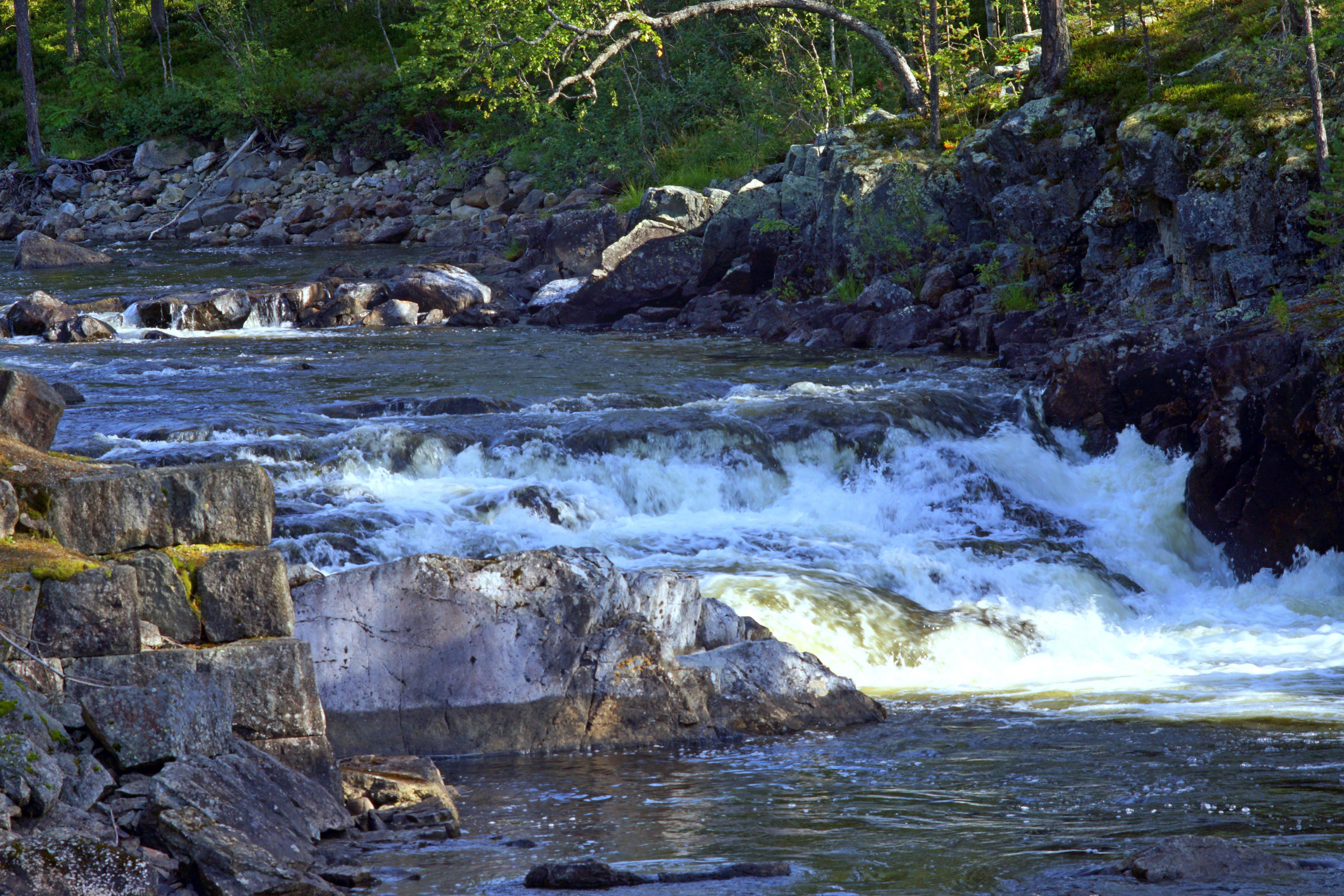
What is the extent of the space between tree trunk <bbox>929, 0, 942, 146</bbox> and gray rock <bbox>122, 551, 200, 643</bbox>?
18.8 m

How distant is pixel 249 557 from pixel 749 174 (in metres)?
21.6

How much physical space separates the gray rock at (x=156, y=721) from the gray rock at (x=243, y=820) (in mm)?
77

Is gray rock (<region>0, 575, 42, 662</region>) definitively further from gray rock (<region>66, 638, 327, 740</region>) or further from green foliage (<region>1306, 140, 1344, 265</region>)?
green foliage (<region>1306, 140, 1344, 265</region>)

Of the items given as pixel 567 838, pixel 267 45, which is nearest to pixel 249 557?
pixel 567 838

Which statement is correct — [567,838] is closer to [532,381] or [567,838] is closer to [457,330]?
[532,381]

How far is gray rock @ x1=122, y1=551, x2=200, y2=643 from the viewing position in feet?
18.5

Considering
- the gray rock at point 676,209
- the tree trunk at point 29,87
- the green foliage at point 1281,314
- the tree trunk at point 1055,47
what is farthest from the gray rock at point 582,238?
the tree trunk at point 29,87

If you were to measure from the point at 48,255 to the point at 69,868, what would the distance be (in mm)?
29237

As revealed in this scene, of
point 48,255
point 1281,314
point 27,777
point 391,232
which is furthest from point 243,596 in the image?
point 391,232

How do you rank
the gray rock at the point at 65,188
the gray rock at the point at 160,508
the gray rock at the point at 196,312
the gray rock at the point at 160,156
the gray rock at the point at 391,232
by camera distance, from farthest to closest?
the gray rock at the point at 160,156 < the gray rock at the point at 65,188 < the gray rock at the point at 391,232 < the gray rock at the point at 196,312 < the gray rock at the point at 160,508

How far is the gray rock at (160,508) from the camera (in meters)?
5.81

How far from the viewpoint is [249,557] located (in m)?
5.94

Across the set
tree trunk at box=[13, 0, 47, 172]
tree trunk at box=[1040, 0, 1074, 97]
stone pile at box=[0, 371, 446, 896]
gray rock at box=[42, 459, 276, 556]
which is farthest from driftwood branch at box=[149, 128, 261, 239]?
stone pile at box=[0, 371, 446, 896]

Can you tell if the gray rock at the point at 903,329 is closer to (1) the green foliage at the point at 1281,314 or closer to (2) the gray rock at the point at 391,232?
(1) the green foliage at the point at 1281,314
